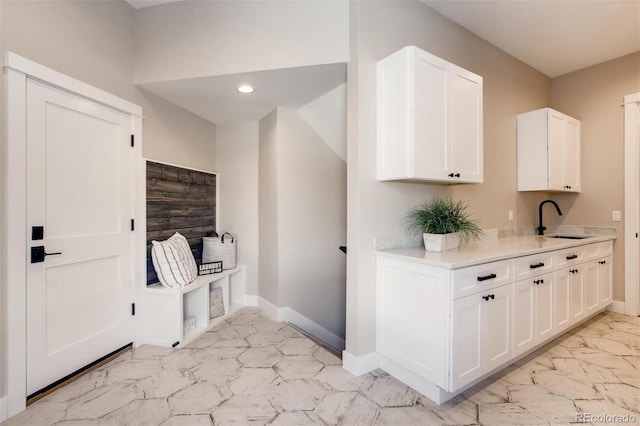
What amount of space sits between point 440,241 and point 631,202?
270 cm

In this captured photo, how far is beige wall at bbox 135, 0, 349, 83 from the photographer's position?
2262 millimetres

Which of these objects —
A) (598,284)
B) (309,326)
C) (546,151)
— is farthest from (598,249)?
(309,326)

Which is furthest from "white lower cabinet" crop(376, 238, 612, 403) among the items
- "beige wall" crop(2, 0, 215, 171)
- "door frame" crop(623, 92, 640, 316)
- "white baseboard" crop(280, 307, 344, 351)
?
"beige wall" crop(2, 0, 215, 171)

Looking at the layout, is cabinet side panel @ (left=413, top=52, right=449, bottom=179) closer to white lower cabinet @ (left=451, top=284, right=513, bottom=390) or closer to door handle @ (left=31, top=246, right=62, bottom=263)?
white lower cabinet @ (left=451, top=284, right=513, bottom=390)

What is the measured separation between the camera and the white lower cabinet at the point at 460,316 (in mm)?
1768

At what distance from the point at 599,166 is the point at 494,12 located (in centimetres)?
228

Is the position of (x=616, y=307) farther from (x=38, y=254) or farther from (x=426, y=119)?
(x=38, y=254)

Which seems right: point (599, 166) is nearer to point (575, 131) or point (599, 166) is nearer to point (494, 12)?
point (575, 131)

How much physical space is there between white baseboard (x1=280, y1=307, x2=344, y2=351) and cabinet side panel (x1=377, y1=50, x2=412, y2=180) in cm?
188

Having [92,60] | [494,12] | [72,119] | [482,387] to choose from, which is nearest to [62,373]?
[72,119]

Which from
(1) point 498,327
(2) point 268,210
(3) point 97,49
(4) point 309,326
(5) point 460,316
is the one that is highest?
(3) point 97,49

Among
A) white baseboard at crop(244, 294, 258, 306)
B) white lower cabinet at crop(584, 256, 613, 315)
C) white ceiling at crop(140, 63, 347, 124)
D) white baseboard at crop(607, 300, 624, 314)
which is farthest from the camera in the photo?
white baseboard at crop(244, 294, 258, 306)

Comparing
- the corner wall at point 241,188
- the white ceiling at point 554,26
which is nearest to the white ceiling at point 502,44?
the white ceiling at point 554,26

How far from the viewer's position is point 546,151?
10.5 feet
